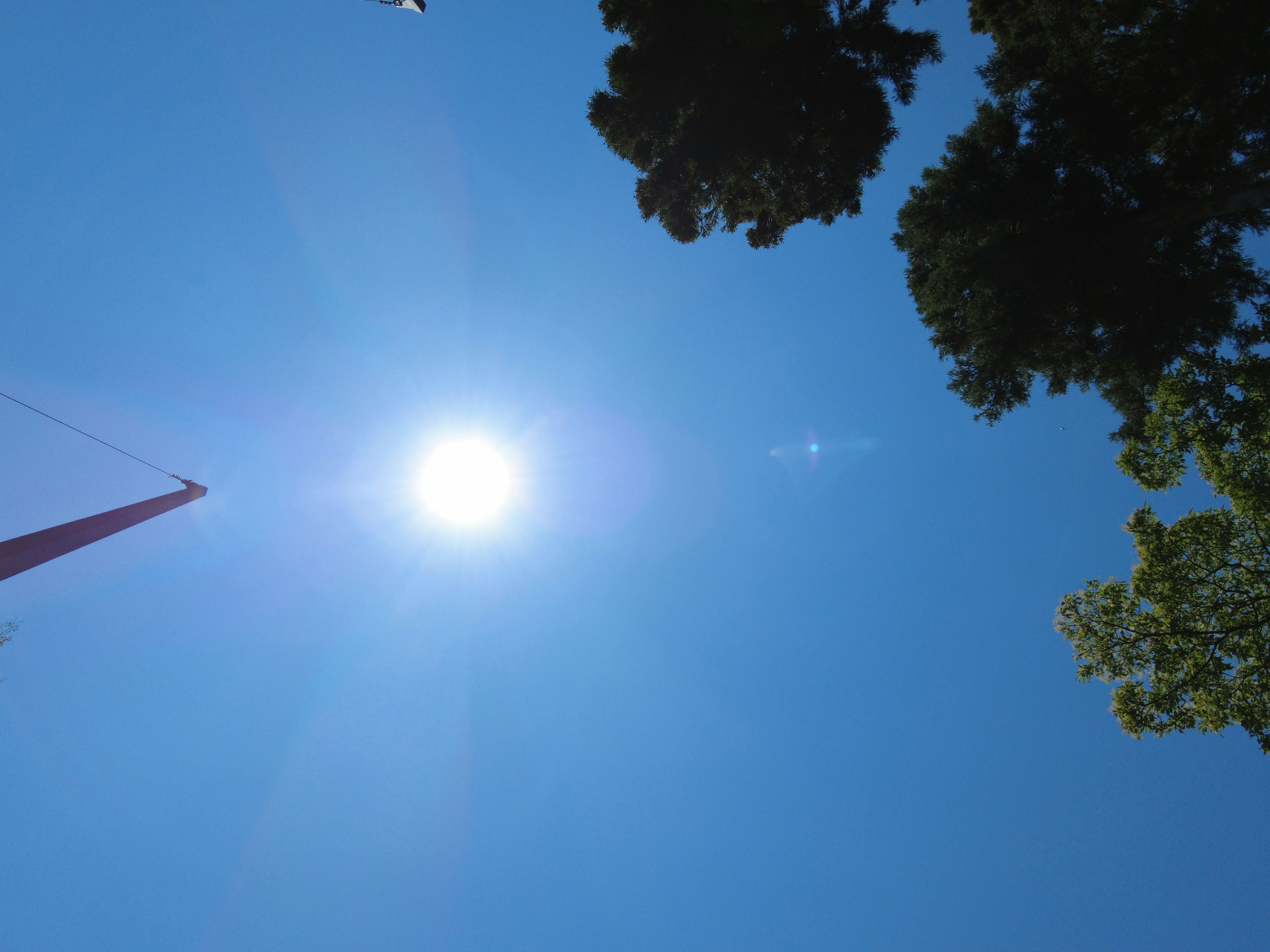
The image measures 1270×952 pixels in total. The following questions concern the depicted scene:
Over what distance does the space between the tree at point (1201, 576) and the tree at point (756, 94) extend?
796 cm

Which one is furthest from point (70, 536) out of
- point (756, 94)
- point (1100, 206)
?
point (1100, 206)

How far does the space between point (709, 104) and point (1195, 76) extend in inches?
350

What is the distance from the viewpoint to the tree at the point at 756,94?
10.4m

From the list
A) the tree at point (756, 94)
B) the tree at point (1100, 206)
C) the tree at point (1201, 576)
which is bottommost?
the tree at point (1201, 576)

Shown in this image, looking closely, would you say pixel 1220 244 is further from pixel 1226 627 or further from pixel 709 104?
pixel 709 104

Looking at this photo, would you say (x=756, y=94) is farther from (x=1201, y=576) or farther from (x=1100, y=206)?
(x=1201, y=576)

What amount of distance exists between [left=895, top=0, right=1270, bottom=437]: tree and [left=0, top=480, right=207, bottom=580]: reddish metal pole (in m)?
20.0

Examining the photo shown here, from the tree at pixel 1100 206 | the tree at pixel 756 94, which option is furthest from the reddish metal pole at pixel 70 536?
the tree at pixel 1100 206

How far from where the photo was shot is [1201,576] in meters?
9.62

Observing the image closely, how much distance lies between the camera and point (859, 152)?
36.4ft

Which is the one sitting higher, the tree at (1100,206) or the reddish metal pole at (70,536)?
the tree at (1100,206)

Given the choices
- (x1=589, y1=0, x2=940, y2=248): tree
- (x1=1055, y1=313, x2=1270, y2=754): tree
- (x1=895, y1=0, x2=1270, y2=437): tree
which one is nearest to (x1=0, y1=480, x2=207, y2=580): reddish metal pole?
(x1=589, y1=0, x2=940, y2=248): tree

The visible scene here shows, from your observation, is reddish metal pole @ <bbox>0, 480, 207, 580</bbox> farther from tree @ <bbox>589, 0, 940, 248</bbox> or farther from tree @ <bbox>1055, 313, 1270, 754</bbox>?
tree @ <bbox>1055, 313, 1270, 754</bbox>

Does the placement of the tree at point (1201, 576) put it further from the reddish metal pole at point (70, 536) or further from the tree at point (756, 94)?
the reddish metal pole at point (70, 536)
